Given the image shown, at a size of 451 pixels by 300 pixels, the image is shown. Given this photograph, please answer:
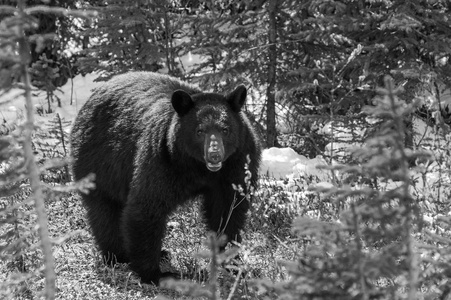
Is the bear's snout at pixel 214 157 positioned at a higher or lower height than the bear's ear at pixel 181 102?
lower

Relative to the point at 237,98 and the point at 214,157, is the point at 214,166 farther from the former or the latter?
the point at 237,98

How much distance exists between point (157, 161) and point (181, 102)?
503 millimetres

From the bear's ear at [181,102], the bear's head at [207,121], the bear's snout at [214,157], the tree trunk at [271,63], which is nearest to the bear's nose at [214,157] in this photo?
the bear's snout at [214,157]

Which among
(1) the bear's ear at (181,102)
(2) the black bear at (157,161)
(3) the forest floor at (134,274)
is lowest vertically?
(3) the forest floor at (134,274)

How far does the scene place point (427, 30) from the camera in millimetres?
8281

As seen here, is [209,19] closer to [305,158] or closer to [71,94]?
[305,158]

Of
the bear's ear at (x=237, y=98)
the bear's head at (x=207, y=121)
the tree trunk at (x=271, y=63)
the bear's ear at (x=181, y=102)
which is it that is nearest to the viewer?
the bear's head at (x=207, y=121)

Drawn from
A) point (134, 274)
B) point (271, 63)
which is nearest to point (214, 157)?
point (134, 274)

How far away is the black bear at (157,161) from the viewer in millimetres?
5633

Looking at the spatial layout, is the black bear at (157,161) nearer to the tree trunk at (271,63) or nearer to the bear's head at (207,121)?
the bear's head at (207,121)

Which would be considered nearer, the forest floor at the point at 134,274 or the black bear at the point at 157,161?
the forest floor at the point at 134,274

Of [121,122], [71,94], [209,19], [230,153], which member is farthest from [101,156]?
[71,94]

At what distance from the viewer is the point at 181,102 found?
5707 millimetres

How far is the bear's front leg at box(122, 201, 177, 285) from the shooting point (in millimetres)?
5695
